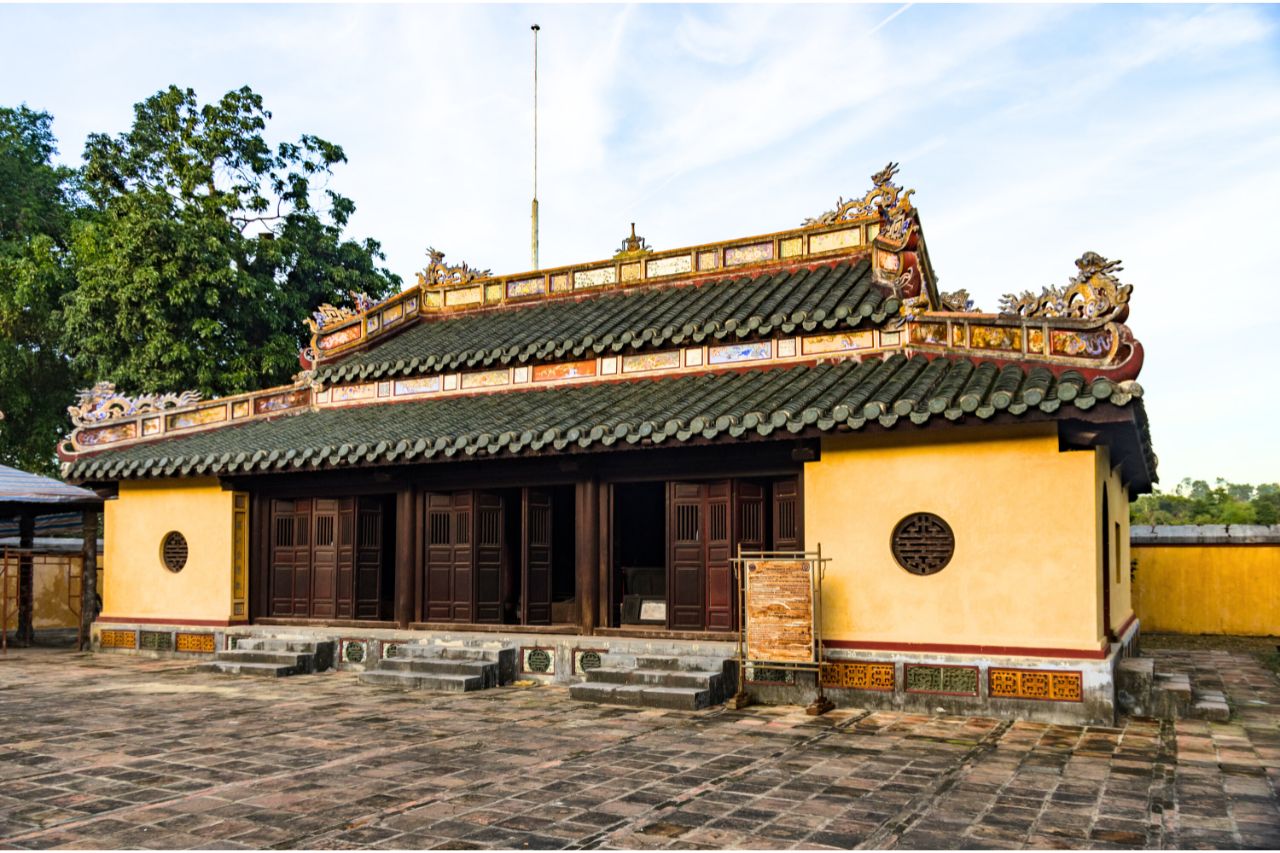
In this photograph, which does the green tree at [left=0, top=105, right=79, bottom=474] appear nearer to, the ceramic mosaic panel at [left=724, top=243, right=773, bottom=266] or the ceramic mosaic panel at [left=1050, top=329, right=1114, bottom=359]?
the ceramic mosaic panel at [left=724, top=243, right=773, bottom=266]

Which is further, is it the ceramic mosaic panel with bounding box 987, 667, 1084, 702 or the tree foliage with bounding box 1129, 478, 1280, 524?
the tree foliage with bounding box 1129, 478, 1280, 524

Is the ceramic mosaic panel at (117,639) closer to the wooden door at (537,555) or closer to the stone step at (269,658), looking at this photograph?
the stone step at (269,658)

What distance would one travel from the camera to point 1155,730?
9.58 metres

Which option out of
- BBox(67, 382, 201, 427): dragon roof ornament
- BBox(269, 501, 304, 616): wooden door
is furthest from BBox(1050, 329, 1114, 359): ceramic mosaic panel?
BBox(67, 382, 201, 427): dragon roof ornament

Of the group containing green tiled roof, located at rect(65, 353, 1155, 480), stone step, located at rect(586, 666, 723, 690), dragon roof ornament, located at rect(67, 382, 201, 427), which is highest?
dragon roof ornament, located at rect(67, 382, 201, 427)

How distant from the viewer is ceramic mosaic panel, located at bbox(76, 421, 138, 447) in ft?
55.1

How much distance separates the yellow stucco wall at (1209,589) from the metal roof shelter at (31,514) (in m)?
20.5

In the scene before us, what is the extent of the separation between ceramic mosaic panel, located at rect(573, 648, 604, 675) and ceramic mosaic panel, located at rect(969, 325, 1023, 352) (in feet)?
19.1

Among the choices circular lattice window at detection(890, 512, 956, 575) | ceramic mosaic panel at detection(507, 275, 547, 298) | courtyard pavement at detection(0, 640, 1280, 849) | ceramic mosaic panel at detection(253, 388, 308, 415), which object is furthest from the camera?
ceramic mosaic panel at detection(507, 275, 547, 298)

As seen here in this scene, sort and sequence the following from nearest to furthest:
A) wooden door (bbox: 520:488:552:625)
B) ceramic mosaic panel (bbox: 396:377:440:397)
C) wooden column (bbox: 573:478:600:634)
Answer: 1. wooden column (bbox: 573:478:600:634)
2. wooden door (bbox: 520:488:552:625)
3. ceramic mosaic panel (bbox: 396:377:440:397)

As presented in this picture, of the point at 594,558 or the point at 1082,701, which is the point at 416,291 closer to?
the point at 594,558

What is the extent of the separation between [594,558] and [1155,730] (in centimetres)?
657

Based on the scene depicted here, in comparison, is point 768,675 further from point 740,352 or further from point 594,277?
point 594,277

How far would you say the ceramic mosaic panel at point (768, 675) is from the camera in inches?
443
